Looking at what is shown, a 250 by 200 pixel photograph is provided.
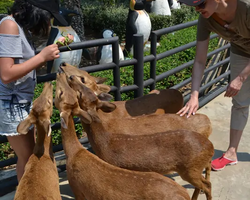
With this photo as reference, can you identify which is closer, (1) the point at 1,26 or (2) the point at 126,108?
(1) the point at 1,26

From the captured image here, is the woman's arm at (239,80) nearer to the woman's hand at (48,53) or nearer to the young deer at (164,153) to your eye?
the young deer at (164,153)

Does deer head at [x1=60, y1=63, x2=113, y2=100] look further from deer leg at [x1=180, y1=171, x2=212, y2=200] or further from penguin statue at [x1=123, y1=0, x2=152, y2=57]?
penguin statue at [x1=123, y1=0, x2=152, y2=57]

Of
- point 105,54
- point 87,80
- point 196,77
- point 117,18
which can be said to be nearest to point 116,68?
point 87,80

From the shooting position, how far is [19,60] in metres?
2.79

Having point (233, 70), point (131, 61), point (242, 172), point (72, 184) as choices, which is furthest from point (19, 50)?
point (242, 172)

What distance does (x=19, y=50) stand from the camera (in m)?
2.71

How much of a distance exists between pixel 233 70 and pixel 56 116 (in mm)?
2740

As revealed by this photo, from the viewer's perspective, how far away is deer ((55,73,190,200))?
2.59 meters

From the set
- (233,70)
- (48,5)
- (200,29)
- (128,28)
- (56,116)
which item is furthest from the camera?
(128,28)

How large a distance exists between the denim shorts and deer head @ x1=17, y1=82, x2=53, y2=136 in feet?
0.29

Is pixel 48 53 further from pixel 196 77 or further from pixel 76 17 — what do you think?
pixel 76 17

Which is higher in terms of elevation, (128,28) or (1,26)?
(1,26)

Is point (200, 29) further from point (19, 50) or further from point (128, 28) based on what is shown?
Result: point (128, 28)

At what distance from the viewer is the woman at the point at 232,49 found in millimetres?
3137
